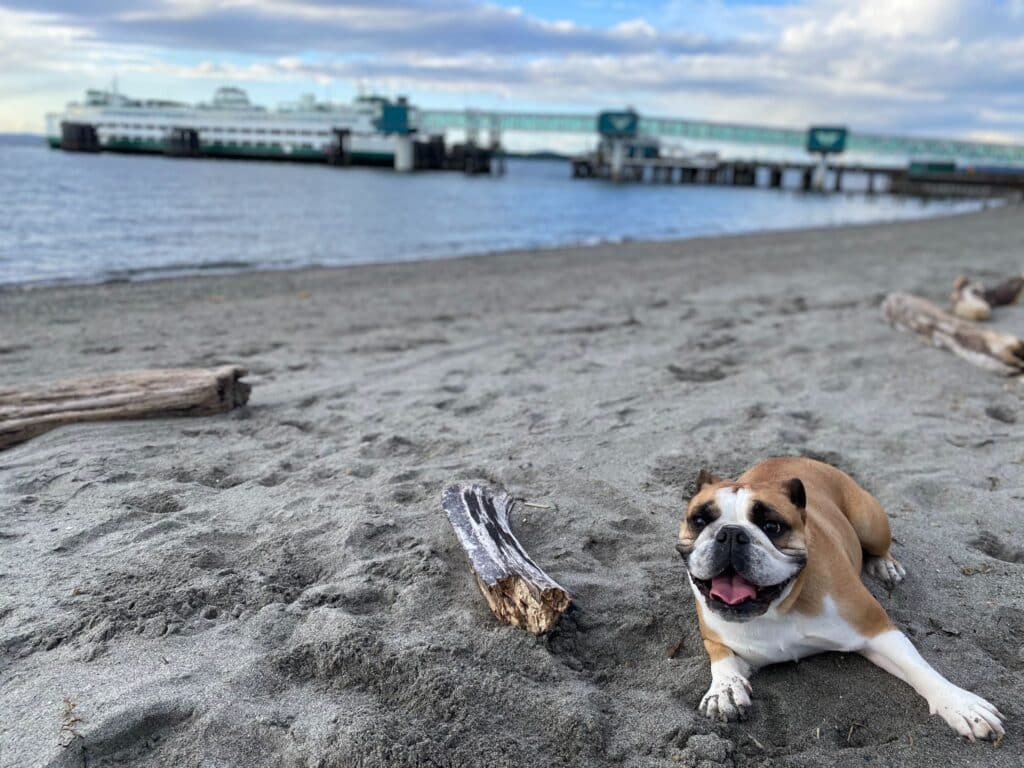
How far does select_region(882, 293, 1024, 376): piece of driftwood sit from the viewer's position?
6.34 metres

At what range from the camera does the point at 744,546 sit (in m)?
2.46

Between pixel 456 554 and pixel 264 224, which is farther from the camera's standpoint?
pixel 264 224

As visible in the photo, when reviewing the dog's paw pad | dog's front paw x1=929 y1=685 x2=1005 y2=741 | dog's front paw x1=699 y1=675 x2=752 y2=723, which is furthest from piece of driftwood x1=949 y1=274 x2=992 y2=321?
dog's front paw x1=699 y1=675 x2=752 y2=723

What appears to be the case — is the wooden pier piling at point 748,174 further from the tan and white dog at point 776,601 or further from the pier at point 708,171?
the tan and white dog at point 776,601

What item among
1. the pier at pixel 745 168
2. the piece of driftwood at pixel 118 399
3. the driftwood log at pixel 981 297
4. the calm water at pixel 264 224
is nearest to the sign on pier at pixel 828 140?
the pier at pixel 745 168

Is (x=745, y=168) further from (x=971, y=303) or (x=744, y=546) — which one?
(x=744, y=546)

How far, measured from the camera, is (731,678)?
2.67 m

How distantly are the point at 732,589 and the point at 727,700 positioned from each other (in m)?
0.40

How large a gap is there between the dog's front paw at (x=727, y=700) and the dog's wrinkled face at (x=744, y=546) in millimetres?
240

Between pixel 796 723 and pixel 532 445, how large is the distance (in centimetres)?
258

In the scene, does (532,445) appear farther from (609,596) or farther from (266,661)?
(266,661)

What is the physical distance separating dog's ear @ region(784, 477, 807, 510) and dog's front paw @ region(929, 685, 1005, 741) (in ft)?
2.50

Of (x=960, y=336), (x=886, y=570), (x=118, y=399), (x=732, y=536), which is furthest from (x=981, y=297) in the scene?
(x=118, y=399)

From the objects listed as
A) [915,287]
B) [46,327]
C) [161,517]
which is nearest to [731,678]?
[161,517]
